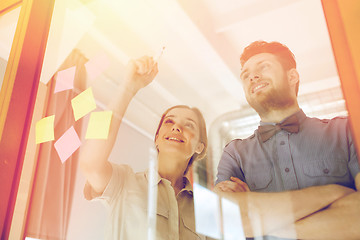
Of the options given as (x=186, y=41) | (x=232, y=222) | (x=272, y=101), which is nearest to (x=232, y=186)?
(x=232, y=222)

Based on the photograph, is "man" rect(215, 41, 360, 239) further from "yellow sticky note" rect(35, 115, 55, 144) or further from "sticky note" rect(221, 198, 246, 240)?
"yellow sticky note" rect(35, 115, 55, 144)

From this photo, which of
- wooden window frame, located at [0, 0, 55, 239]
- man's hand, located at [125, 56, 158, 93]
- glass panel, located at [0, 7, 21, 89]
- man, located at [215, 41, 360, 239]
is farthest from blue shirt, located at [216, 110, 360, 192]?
glass panel, located at [0, 7, 21, 89]

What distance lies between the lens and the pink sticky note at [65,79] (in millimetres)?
1323

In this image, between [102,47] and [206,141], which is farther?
[102,47]

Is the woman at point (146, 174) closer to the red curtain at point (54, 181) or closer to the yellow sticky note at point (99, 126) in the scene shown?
the yellow sticky note at point (99, 126)

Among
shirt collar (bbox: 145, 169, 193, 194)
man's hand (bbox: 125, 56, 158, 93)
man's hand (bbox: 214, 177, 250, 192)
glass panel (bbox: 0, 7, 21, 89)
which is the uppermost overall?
glass panel (bbox: 0, 7, 21, 89)

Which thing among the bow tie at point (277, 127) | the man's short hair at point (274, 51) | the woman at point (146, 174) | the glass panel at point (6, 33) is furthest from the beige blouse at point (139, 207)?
the glass panel at point (6, 33)

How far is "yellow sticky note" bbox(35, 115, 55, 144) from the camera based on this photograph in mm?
1211

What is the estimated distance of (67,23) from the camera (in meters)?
1.40

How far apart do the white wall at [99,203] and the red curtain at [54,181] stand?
0.05 meters

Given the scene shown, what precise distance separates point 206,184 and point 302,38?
456 mm

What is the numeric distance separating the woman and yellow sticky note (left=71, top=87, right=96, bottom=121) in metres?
0.12

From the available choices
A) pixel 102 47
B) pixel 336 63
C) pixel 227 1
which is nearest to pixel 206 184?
pixel 336 63

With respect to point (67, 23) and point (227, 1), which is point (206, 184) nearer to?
point (227, 1)
